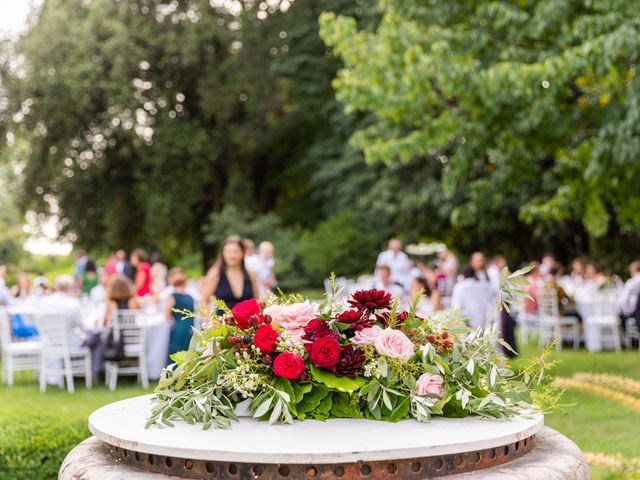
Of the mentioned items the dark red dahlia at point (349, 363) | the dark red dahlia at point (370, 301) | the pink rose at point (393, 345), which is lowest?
the dark red dahlia at point (349, 363)

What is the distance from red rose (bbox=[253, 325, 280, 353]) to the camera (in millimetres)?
3174

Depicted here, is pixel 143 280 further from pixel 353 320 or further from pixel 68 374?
pixel 353 320

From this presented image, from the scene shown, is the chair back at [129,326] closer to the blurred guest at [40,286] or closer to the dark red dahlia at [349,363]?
the blurred guest at [40,286]

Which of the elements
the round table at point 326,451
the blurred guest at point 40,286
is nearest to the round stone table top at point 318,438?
the round table at point 326,451

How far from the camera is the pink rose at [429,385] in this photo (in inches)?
124

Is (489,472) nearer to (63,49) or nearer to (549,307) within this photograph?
(549,307)

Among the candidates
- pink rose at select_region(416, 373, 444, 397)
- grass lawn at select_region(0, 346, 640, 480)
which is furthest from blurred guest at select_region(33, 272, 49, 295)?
pink rose at select_region(416, 373, 444, 397)

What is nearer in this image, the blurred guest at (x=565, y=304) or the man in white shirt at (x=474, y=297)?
the man in white shirt at (x=474, y=297)

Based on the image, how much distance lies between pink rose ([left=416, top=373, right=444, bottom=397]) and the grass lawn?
53 cm

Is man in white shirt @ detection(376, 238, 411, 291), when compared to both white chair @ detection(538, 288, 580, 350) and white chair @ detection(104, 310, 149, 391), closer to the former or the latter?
white chair @ detection(538, 288, 580, 350)

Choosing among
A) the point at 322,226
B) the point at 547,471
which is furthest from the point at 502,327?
the point at 322,226

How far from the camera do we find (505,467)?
2.96 metres

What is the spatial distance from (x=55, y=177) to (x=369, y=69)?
Result: 59.9ft

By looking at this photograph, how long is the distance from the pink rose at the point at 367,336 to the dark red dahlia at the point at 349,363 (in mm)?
66
